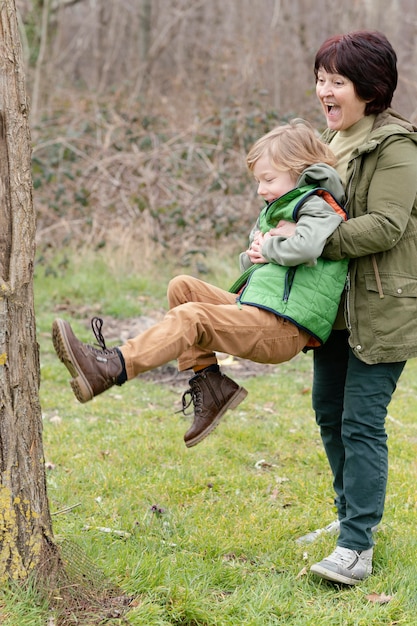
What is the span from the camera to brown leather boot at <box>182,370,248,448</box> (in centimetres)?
350

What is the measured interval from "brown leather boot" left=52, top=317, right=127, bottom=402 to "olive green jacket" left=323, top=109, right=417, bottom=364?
1023mm

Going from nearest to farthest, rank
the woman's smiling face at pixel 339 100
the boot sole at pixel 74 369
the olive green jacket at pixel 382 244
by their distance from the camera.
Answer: the boot sole at pixel 74 369
the olive green jacket at pixel 382 244
the woman's smiling face at pixel 339 100

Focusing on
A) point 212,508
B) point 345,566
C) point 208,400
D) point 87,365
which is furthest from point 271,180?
point 212,508

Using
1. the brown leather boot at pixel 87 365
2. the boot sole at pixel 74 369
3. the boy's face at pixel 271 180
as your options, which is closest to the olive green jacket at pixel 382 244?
the boy's face at pixel 271 180

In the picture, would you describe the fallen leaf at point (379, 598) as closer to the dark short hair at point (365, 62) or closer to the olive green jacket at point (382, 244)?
the olive green jacket at point (382, 244)

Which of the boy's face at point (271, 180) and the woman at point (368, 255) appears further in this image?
the boy's face at point (271, 180)

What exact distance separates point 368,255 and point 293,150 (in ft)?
1.84

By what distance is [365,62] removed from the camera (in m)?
3.26

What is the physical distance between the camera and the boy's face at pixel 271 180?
338cm

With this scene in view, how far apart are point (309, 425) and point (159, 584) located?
285 centimetres

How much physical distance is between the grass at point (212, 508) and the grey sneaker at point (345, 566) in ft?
0.19

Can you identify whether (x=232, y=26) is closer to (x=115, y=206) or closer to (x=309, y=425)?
(x=115, y=206)

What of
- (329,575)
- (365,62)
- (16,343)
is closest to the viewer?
(16,343)

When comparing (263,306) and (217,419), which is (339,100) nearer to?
(263,306)
